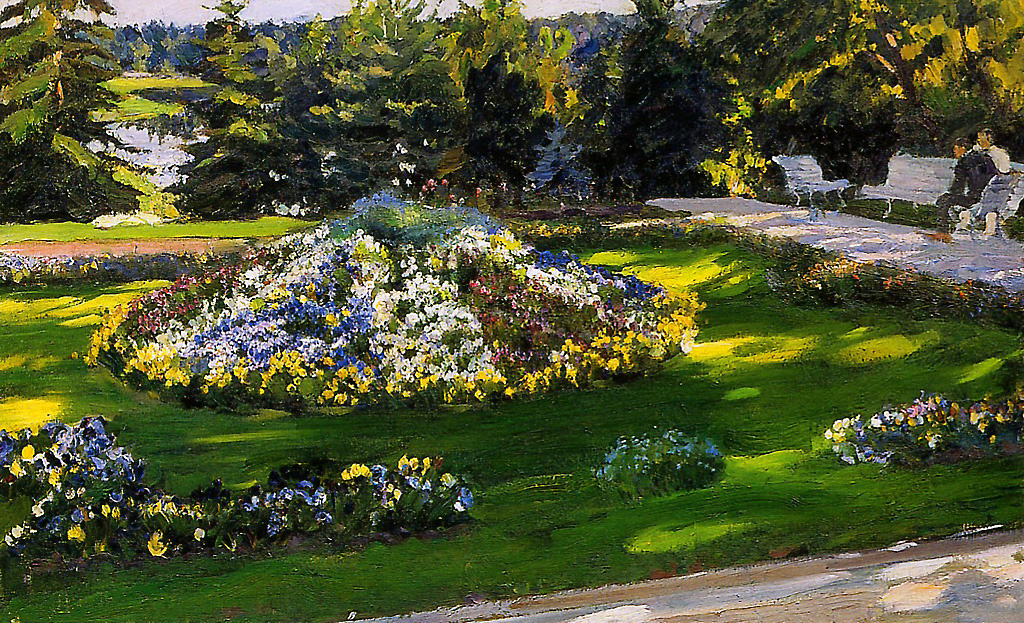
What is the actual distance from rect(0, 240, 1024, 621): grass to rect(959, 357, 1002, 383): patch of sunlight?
2 centimetres

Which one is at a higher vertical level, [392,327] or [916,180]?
[916,180]

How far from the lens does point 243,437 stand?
13.6 feet

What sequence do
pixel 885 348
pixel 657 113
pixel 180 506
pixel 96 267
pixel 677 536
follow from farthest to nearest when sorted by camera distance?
1. pixel 657 113
2. pixel 96 267
3. pixel 885 348
4. pixel 677 536
5. pixel 180 506

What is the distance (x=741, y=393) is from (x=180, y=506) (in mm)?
2963

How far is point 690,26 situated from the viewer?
1170 centimetres

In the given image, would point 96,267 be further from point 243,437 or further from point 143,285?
point 243,437

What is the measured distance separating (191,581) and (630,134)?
9.73 metres

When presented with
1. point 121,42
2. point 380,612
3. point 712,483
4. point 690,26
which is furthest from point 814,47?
point 380,612

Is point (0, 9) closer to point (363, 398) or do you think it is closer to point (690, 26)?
point (363, 398)

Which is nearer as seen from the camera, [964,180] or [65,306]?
[65,306]

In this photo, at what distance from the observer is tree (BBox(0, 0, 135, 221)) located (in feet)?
28.3

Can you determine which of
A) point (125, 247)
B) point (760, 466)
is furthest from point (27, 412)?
point (125, 247)

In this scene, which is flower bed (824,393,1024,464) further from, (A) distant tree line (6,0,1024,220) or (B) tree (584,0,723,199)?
(B) tree (584,0,723,199)

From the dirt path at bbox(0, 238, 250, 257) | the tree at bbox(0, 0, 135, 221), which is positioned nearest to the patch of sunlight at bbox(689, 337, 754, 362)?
the dirt path at bbox(0, 238, 250, 257)
